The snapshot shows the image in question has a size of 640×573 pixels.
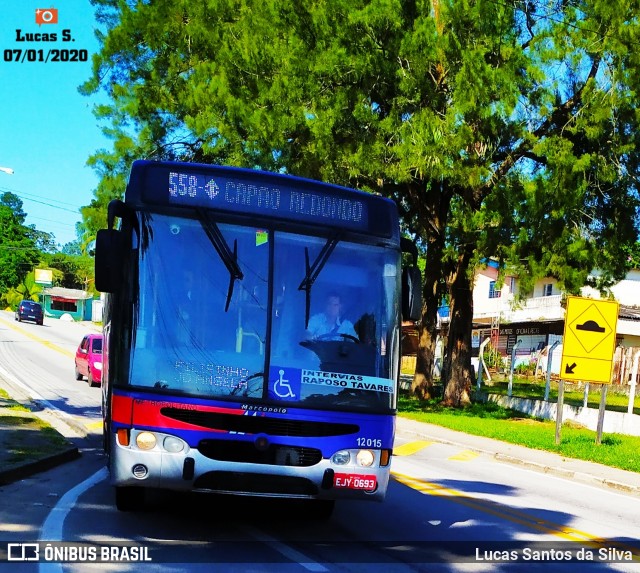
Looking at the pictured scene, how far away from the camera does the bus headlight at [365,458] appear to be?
22.2ft

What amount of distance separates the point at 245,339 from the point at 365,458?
1.41m

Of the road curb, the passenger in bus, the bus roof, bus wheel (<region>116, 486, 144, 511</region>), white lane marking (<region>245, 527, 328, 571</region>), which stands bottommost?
the road curb

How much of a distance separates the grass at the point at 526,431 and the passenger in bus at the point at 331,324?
10.1 meters

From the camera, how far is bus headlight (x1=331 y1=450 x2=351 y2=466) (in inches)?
263

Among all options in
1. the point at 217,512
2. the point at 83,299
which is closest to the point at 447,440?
the point at 217,512

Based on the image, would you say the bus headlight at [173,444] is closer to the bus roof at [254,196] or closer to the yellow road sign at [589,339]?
the bus roof at [254,196]

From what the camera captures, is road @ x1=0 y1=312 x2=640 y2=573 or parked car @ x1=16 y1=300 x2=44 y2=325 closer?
road @ x1=0 y1=312 x2=640 y2=573

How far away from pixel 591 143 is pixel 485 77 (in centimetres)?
371

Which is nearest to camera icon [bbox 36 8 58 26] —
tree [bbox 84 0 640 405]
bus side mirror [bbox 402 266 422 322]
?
tree [bbox 84 0 640 405]

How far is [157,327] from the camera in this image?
6.59m

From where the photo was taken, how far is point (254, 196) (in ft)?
23.4

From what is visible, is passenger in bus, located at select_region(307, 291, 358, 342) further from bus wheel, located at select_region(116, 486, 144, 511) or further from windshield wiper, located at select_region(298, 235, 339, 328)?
bus wheel, located at select_region(116, 486, 144, 511)

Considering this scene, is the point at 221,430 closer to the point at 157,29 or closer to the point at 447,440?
the point at 447,440

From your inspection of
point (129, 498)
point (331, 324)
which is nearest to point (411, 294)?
point (331, 324)
